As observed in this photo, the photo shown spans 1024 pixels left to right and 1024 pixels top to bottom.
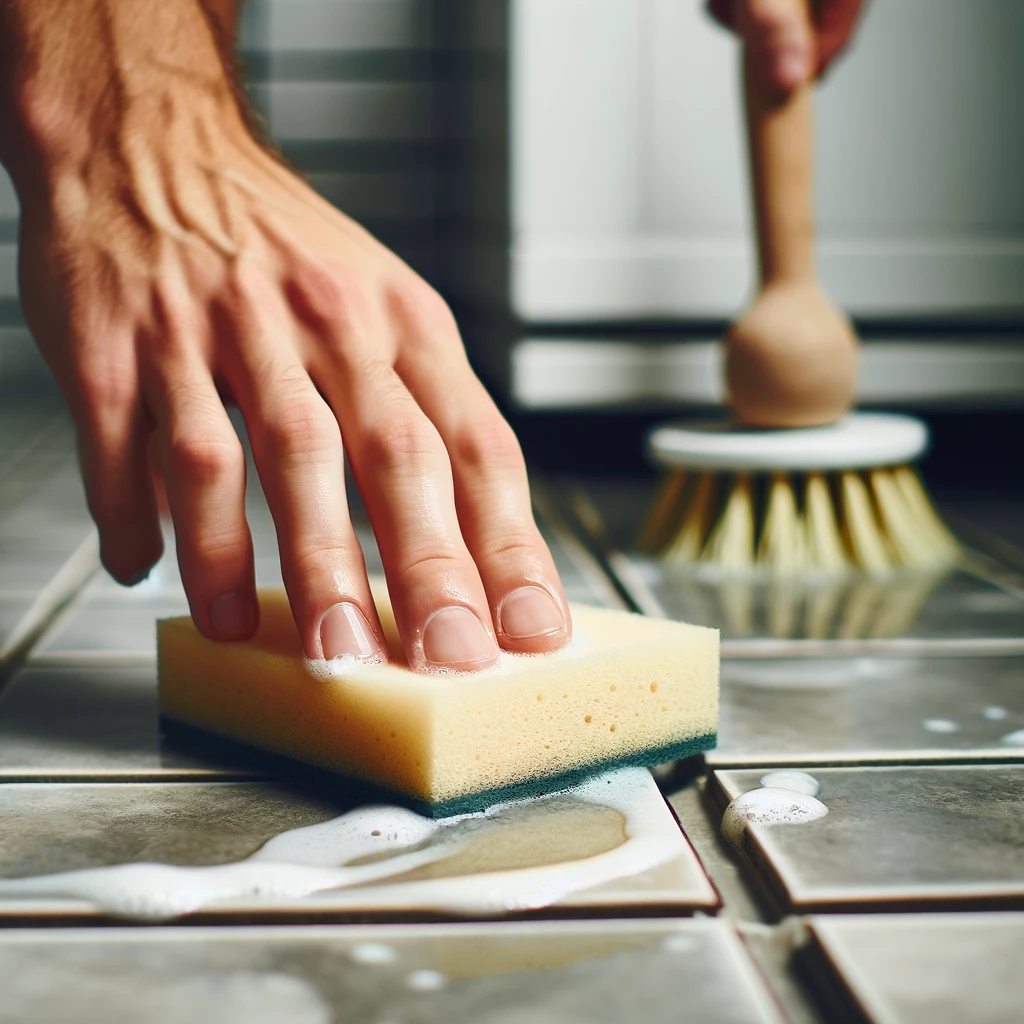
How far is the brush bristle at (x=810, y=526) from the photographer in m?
1.09

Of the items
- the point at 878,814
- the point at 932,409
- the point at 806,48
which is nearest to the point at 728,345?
the point at 806,48

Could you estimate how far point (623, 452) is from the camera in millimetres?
1715

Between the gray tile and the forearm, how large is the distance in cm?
28

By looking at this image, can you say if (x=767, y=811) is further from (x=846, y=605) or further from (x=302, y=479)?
(x=846, y=605)

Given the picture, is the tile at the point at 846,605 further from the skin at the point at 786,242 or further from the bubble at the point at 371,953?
the bubble at the point at 371,953

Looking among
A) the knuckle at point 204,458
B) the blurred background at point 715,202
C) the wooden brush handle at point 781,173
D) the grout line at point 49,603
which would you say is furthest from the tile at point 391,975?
the blurred background at point 715,202

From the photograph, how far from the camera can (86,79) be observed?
2.31 feet

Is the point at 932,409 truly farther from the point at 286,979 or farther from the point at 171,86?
the point at 286,979

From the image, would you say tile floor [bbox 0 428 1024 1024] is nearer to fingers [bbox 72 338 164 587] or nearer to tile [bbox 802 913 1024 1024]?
tile [bbox 802 913 1024 1024]

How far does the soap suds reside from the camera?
19.6 inches

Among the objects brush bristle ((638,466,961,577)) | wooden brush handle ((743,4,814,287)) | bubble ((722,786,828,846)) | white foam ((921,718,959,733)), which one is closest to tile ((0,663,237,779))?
bubble ((722,786,828,846))

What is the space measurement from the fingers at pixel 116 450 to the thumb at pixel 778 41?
2.31 ft

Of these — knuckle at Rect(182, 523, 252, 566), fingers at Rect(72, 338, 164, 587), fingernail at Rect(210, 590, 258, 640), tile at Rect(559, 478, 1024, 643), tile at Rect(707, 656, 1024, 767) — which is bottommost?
tile at Rect(559, 478, 1024, 643)

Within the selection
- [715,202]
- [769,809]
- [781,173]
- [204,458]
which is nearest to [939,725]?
[769,809]
